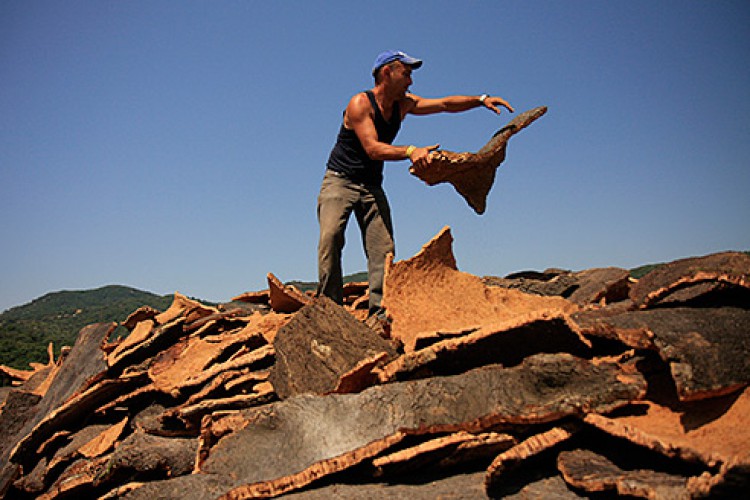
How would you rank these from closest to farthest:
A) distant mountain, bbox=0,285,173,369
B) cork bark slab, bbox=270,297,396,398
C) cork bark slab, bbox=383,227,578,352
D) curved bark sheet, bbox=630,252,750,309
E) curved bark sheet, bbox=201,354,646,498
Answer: curved bark sheet, bbox=201,354,646,498 < curved bark sheet, bbox=630,252,750,309 < cork bark slab, bbox=270,297,396,398 < cork bark slab, bbox=383,227,578,352 < distant mountain, bbox=0,285,173,369

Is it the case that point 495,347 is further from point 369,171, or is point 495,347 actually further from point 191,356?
point 191,356

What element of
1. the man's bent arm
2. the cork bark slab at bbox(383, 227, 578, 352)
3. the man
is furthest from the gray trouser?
the cork bark slab at bbox(383, 227, 578, 352)

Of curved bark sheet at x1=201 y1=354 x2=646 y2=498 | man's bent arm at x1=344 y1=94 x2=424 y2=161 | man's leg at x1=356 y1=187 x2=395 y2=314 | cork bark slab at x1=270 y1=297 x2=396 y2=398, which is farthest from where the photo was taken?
man's leg at x1=356 y1=187 x2=395 y2=314

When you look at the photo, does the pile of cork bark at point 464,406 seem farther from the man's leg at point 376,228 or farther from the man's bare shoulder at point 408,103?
the man's bare shoulder at point 408,103

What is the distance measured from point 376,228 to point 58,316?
1161 inches

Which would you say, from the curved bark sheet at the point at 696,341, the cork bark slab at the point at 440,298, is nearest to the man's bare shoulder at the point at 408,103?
the cork bark slab at the point at 440,298

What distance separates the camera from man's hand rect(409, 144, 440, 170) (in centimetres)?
330

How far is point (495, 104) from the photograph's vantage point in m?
4.25

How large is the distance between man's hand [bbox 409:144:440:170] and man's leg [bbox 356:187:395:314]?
0.89m

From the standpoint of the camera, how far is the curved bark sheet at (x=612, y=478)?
1.60m

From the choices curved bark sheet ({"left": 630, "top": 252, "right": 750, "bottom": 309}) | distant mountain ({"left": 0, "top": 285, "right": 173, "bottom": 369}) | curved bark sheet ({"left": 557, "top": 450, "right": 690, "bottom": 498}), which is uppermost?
distant mountain ({"left": 0, "top": 285, "right": 173, "bottom": 369})

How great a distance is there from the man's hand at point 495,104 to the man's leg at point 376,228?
106 centimetres

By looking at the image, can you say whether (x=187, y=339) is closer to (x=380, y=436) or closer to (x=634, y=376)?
(x=380, y=436)

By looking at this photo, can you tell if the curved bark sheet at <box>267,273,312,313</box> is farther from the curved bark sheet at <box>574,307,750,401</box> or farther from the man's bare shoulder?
the curved bark sheet at <box>574,307,750,401</box>
